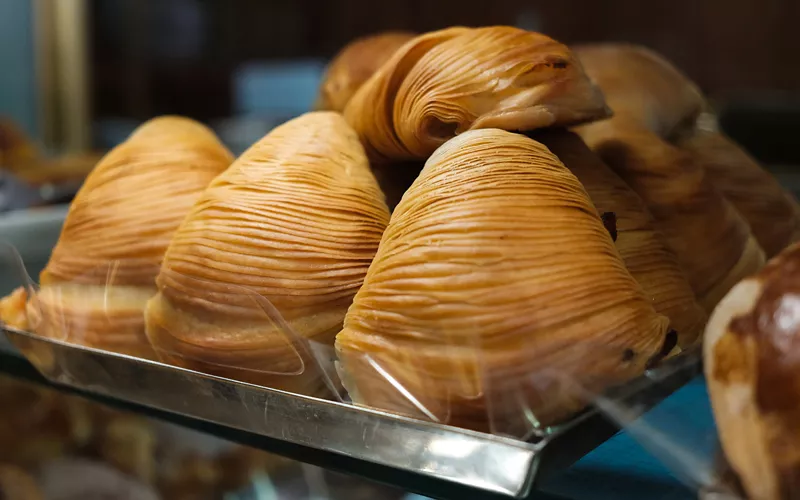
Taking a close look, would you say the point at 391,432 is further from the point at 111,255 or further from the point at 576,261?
the point at 111,255

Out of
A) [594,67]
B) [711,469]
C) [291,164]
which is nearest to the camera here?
[711,469]

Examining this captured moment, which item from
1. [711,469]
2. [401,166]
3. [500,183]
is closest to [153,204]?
[401,166]

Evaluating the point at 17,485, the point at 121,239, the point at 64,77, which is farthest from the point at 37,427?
the point at 64,77

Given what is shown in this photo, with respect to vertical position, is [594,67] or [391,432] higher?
[594,67]

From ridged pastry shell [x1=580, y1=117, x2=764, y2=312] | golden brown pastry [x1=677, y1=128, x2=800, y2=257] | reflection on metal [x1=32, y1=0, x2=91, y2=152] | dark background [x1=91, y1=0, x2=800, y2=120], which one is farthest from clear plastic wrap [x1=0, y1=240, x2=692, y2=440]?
reflection on metal [x1=32, y1=0, x2=91, y2=152]

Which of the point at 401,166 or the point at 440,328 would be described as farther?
the point at 401,166

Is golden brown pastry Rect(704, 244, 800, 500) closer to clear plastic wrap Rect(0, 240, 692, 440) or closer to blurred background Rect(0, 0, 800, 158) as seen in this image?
clear plastic wrap Rect(0, 240, 692, 440)

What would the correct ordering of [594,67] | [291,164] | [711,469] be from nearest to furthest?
[711,469], [291,164], [594,67]
